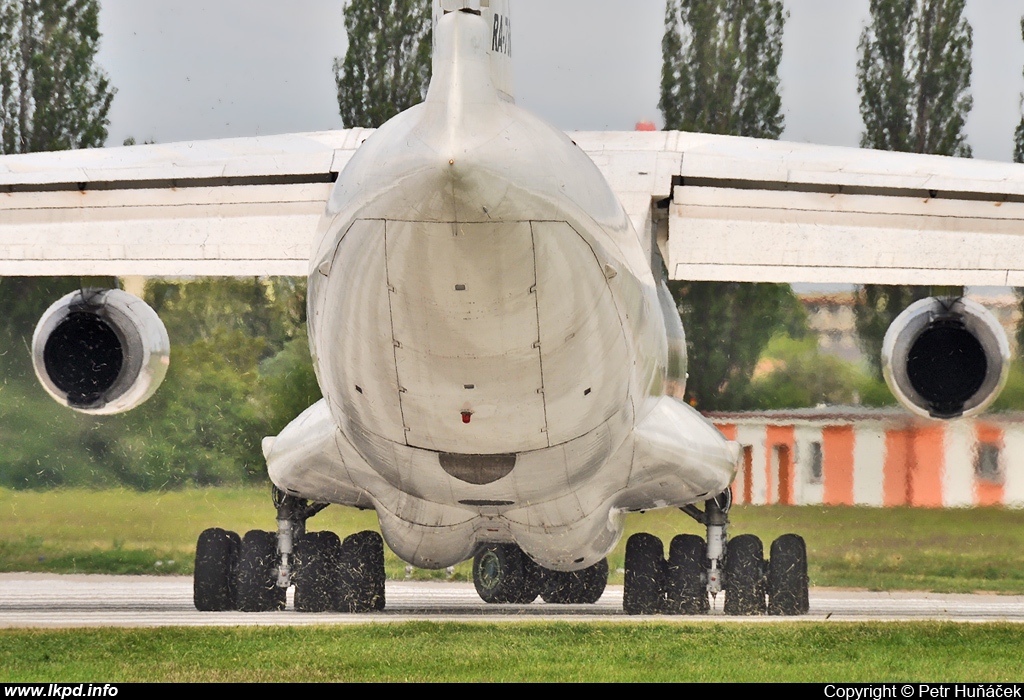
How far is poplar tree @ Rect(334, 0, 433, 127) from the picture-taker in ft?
55.6

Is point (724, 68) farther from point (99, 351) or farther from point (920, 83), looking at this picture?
point (99, 351)

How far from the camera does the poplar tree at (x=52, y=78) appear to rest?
637 inches

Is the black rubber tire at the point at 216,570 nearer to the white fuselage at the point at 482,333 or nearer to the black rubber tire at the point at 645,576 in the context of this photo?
the white fuselage at the point at 482,333

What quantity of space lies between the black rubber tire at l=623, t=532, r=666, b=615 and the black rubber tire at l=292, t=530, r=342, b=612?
1.90 m

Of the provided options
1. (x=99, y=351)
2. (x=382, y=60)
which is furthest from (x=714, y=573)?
(x=382, y=60)

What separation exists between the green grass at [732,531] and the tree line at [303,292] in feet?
0.77

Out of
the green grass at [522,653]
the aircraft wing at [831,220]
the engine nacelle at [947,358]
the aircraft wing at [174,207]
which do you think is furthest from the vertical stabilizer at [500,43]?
the engine nacelle at [947,358]

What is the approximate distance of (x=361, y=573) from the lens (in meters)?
9.70

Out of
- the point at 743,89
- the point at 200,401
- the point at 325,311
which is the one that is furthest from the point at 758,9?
the point at 325,311

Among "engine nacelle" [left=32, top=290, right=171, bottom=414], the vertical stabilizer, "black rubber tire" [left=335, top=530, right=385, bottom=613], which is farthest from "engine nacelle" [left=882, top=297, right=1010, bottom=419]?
"engine nacelle" [left=32, top=290, right=171, bottom=414]

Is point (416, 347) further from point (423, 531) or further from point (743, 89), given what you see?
point (743, 89)

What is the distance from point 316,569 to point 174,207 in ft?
9.06

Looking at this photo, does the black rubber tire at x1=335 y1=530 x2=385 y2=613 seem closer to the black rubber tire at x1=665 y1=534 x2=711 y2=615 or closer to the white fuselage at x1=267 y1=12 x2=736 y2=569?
the white fuselage at x1=267 y1=12 x2=736 y2=569

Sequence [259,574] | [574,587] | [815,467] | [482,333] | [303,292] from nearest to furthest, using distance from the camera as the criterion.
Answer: [482,333], [259,574], [574,587], [815,467], [303,292]
